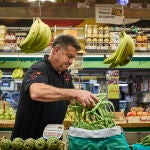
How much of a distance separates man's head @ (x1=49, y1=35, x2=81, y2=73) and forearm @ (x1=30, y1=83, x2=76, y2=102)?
549 millimetres

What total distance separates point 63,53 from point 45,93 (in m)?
0.72

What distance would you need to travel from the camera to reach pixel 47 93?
3328mm

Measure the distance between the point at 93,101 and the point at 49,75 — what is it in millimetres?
1035

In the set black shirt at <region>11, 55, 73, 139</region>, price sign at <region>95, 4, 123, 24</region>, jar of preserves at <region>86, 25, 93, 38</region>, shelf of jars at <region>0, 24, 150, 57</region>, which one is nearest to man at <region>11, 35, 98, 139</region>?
black shirt at <region>11, 55, 73, 139</region>

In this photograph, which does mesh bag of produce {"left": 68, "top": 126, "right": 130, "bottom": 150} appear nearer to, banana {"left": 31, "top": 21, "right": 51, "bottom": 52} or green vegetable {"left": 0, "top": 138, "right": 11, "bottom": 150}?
green vegetable {"left": 0, "top": 138, "right": 11, "bottom": 150}

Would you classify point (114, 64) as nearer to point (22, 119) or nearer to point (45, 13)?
point (45, 13)

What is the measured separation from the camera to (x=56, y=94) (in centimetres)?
327

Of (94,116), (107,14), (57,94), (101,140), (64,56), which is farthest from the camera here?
(107,14)

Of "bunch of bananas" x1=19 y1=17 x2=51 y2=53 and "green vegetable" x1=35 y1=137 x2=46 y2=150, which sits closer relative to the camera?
"green vegetable" x1=35 y1=137 x2=46 y2=150

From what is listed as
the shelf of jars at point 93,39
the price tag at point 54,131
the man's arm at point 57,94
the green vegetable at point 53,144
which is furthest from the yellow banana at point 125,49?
the green vegetable at point 53,144

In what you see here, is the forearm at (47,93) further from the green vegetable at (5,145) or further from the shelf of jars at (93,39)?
the shelf of jars at (93,39)

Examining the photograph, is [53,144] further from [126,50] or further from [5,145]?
[126,50]

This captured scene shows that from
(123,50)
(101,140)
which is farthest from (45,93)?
(123,50)

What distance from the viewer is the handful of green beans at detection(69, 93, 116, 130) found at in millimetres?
2762
